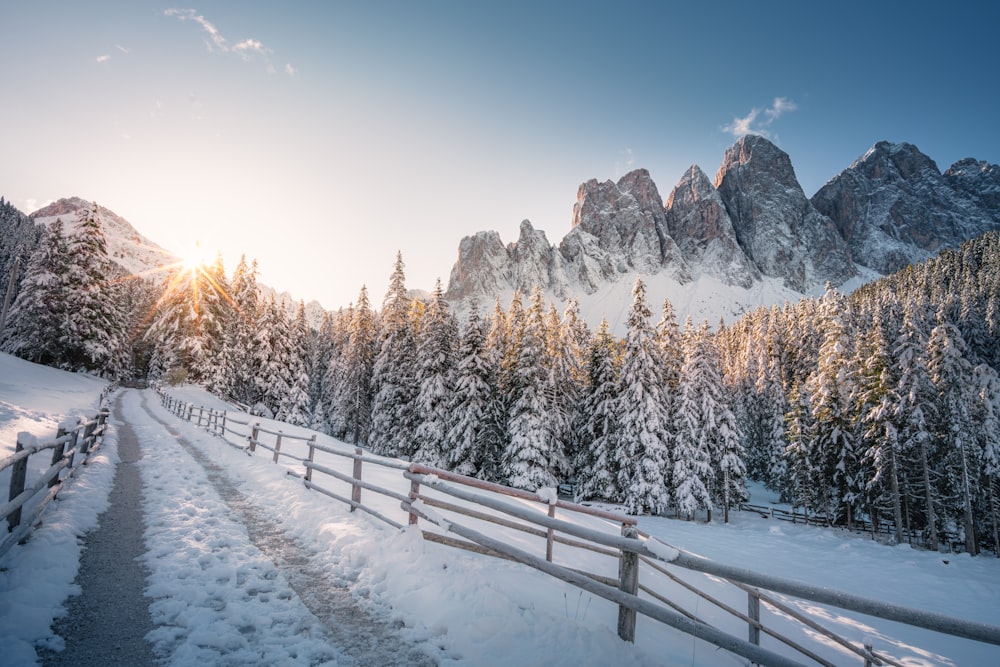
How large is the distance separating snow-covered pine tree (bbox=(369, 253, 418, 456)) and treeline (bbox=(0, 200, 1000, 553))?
4.8 inches

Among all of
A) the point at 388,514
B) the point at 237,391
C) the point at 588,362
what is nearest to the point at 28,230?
the point at 237,391

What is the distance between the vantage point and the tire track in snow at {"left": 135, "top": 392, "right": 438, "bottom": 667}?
432 centimetres

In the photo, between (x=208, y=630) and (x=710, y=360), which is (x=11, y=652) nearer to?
(x=208, y=630)

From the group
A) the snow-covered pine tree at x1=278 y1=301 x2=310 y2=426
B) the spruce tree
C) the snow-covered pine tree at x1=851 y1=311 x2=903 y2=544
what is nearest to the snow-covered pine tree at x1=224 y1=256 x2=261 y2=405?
the snow-covered pine tree at x1=278 y1=301 x2=310 y2=426

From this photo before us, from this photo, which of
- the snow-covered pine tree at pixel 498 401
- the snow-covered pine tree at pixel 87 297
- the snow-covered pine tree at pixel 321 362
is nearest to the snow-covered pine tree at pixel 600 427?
the snow-covered pine tree at pixel 498 401

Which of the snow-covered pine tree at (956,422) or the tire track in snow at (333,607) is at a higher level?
the snow-covered pine tree at (956,422)

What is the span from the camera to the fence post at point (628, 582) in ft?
15.0

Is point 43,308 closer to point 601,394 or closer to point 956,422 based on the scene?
point 601,394

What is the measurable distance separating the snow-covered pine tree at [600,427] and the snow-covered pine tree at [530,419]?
3194 mm

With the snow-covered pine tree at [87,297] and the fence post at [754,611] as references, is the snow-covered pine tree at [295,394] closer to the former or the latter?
the snow-covered pine tree at [87,297]

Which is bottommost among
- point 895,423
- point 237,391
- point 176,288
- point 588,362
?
point 237,391

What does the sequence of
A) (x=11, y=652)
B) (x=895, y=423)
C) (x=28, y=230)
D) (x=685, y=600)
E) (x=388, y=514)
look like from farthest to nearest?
(x=28, y=230) < (x=895, y=423) < (x=685, y=600) < (x=388, y=514) < (x=11, y=652)

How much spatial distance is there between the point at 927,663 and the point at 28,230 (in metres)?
169

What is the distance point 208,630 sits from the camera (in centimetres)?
426
